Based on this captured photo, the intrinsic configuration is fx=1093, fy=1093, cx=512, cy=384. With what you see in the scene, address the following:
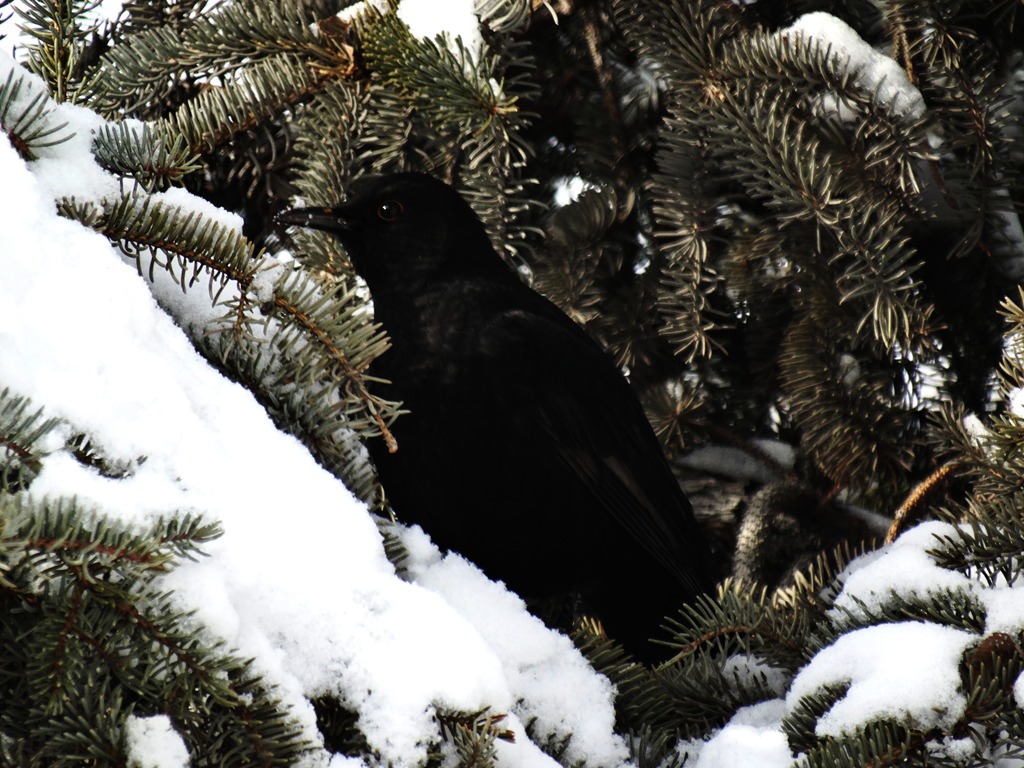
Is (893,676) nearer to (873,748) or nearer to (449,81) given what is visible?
(873,748)

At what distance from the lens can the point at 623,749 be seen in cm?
147

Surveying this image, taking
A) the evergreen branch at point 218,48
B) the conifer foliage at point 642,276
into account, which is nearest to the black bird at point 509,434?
the conifer foliage at point 642,276

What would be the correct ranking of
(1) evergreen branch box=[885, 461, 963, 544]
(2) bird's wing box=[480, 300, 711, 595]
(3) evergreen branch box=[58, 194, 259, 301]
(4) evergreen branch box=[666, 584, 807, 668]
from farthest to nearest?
(2) bird's wing box=[480, 300, 711, 595] → (1) evergreen branch box=[885, 461, 963, 544] → (4) evergreen branch box=[666, 584, 807, 668] → (3) evergreen branch box=[58, 194, 259, 301]

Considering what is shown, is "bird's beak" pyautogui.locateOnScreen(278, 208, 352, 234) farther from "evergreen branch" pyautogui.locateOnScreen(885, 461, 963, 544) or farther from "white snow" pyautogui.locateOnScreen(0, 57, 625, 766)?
"evergreen branch" pyautogui.locateOnScreen(885, 461, 963, 544)

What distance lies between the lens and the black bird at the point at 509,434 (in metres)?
2.56

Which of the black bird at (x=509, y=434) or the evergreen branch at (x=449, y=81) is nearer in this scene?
the evergreen branch at (x=449, y=81)

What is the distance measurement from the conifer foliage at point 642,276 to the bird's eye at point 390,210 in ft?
0.32

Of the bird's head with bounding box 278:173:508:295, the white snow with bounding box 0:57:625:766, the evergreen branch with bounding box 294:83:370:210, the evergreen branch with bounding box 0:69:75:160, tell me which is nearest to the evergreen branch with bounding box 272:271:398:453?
the white snow with bounding box 0:57:625:766

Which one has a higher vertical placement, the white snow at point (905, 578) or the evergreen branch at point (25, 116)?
the evergreen branch at point (25, 116)

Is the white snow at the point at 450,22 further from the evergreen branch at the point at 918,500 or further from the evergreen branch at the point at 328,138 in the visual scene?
the evergreen branch at the point at 918,500

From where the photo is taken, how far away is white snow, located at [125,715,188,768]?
0.98 meters

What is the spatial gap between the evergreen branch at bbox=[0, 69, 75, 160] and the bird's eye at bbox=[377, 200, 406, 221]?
1.39 m

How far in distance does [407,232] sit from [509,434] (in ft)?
2.00

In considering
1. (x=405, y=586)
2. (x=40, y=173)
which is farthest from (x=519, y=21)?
(x=405, y=586)
